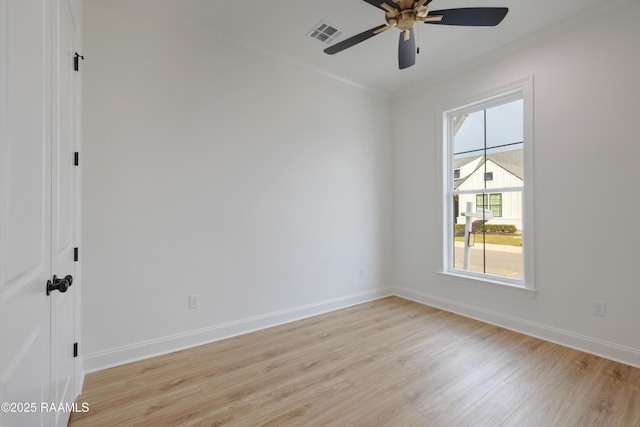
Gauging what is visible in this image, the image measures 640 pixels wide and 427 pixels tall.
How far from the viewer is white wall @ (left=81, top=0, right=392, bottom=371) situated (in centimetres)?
226

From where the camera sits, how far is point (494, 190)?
131 inches

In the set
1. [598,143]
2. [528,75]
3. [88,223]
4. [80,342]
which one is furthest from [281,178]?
[598,143]

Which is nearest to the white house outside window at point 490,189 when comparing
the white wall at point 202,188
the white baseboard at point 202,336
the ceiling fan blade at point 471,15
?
the white wall at point 202,188

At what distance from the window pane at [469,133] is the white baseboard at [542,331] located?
6.26 ft

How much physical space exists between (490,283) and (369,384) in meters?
2.01

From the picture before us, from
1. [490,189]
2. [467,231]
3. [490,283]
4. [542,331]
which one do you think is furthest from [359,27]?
[542,331]

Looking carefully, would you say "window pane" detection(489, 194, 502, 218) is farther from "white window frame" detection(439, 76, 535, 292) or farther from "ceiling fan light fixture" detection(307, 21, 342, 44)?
"ceiling fan light fixture" detection(307, 21, 342, 44)

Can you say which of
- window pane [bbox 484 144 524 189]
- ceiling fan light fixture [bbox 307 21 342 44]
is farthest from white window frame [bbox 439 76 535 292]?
ceiling fan light fixture [bbox 307 21 342 44]

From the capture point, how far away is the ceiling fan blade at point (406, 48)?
2.18 meters

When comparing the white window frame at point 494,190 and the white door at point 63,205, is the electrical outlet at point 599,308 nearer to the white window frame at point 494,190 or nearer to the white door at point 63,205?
Result: the white window frame at point 494,190

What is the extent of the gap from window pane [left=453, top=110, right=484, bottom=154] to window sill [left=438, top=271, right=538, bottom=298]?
1.53 m

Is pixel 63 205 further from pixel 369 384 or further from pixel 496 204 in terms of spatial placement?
pixel 496 204

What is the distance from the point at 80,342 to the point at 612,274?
429 centimetres

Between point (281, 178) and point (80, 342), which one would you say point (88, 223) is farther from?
point (281, 178)
